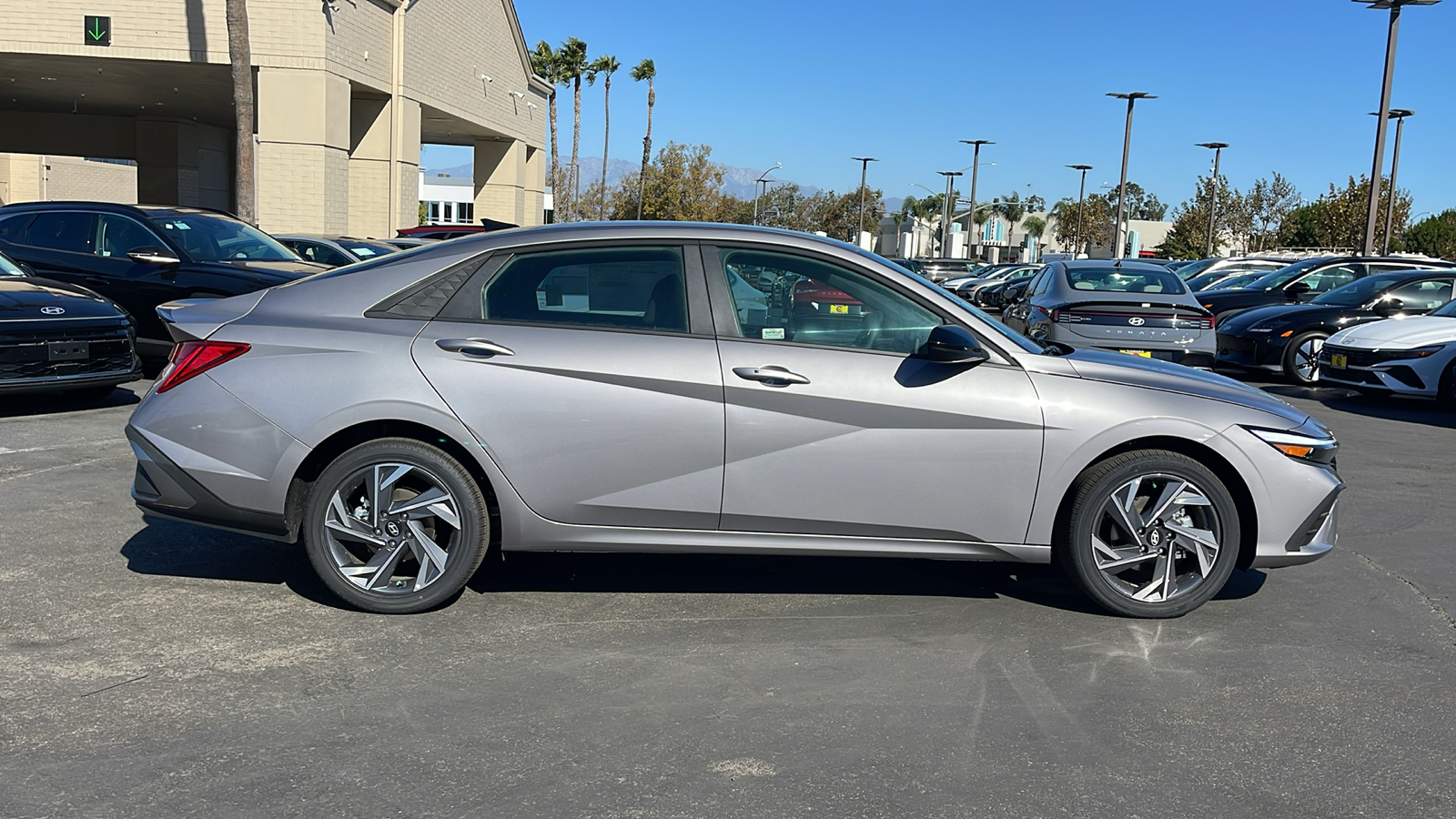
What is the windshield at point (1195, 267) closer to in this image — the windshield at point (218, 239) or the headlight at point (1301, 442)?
the windshield at point (218, 239)

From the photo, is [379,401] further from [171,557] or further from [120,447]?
[120,447]

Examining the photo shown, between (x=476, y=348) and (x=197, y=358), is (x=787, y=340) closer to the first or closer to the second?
(x=476, y=348)

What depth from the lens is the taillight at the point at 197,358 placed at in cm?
496

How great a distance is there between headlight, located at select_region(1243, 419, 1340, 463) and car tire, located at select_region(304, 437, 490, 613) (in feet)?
10.4

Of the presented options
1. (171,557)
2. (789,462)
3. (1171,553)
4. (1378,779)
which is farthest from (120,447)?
(1378,779)

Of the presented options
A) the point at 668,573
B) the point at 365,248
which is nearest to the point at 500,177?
the point at 365,248

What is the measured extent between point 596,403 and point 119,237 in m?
9.07

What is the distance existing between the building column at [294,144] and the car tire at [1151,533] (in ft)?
85.7

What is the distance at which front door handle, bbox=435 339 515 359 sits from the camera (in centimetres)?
486

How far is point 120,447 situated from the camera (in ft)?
27.6

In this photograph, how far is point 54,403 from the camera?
10.5 m

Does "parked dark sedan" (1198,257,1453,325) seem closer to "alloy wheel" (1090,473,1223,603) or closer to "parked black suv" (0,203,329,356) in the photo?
"parked black suv" (0,203,329,356)

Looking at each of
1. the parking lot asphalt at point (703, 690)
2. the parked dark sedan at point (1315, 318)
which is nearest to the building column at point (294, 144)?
the parked dark sedan at point (1315, 318)

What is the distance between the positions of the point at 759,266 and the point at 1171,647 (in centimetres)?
220
